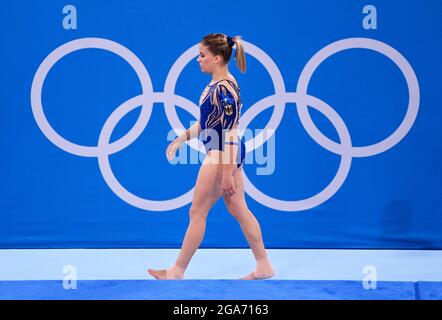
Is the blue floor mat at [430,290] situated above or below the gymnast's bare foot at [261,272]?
below

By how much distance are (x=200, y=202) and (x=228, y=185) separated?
11.3 inches

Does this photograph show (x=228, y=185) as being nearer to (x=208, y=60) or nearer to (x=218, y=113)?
(x=218, y=113)

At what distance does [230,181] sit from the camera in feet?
15.9

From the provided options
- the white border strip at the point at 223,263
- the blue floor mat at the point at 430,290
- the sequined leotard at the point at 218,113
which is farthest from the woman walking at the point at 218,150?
the blue floor mat at the point at 430,290

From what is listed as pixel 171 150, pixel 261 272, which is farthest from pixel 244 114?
pixel 261 272

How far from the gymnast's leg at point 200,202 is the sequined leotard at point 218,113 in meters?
0.10

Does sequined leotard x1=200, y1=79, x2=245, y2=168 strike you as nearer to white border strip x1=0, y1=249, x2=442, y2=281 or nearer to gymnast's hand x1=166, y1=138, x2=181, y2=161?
gymnast's hand x1=166, y1=138, x2=181, y2=161

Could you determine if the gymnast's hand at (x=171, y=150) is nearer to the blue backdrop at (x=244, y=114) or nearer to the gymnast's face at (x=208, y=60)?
the gymnast's face at (x=208, y=60)

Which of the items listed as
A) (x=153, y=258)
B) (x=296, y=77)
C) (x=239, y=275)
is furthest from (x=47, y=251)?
(x=296, y=77)

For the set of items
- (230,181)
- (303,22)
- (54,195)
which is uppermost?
(303,22)

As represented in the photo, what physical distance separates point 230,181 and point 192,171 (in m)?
1.48

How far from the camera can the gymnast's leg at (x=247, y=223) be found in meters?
5.07

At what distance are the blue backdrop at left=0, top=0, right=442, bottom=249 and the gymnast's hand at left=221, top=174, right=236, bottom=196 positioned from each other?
55.3 inches
